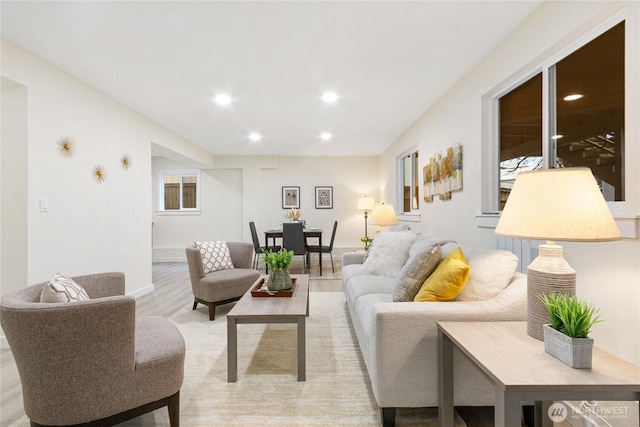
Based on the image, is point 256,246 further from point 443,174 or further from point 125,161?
point 443,174

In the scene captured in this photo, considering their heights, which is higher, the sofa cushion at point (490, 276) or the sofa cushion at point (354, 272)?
the sofa cushion at point (490, 276)

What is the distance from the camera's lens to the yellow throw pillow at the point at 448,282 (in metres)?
1.63

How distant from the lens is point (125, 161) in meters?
3.71

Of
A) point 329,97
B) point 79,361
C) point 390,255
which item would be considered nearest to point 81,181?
point 79,361

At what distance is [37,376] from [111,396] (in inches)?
11.8

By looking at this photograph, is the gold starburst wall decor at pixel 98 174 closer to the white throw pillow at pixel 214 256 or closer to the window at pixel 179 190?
the white throw pillow at pixel 214 256

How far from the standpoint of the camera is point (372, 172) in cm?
702

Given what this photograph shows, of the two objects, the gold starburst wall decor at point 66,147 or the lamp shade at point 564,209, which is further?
the gold starburst wall decor at point 66,147

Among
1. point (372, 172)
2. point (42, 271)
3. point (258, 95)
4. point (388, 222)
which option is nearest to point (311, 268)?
point (388, 222)

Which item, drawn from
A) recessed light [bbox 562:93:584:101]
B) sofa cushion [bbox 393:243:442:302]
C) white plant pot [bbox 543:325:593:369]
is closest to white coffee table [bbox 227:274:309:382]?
sofa cushion [bbox 393:243:442:302]

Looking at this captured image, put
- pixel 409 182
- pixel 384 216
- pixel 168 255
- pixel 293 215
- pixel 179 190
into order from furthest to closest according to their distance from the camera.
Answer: pixel 179 190 < pixel 168 255 < pixel 293 215 < pixel 409 182 < pixel 384 216

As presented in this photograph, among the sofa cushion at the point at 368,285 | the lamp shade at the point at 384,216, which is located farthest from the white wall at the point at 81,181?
the lamp shade at the point at 384,216

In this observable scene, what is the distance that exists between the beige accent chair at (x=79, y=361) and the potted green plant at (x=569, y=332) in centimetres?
171

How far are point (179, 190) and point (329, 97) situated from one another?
5.22 m
